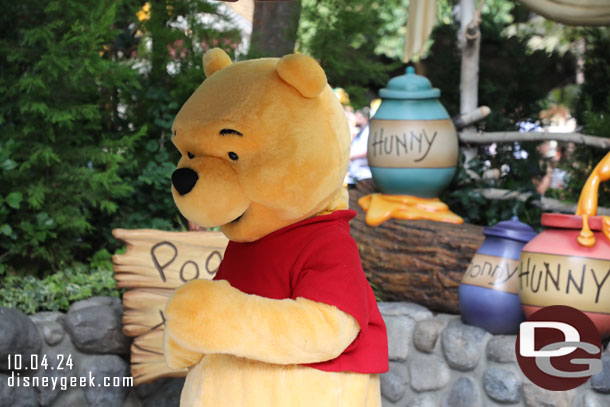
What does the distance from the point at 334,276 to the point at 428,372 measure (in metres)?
1.99

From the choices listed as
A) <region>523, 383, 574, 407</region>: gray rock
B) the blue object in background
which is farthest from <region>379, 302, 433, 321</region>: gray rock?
the blue object in background

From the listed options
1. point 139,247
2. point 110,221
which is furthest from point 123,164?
→ point 139,247

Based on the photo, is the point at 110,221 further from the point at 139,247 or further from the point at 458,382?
the point at 458,382

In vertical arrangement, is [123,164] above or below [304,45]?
below

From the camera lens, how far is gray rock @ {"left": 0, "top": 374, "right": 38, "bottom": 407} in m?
3.29

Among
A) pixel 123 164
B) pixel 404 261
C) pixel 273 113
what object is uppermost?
pixel 273 113

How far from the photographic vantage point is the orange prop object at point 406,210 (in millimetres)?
4082

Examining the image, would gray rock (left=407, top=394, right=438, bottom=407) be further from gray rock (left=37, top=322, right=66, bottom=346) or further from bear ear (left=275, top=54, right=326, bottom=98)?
bear ear (left=275, top=54, right=326, bottom=98)

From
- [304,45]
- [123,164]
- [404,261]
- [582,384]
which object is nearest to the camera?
[582,384]

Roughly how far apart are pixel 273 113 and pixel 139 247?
1.86 metres

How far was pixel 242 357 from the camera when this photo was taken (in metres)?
1.79

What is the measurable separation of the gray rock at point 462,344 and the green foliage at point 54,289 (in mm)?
1668

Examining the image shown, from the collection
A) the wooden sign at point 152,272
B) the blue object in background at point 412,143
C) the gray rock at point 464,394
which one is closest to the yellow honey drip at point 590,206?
the gray rock at point 464,394

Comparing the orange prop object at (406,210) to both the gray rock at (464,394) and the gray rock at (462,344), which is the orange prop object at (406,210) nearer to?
the gray rock at (462,344)
